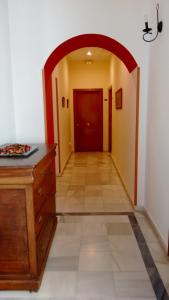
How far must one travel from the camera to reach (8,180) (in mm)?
1614

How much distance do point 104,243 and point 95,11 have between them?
2638 millimetres

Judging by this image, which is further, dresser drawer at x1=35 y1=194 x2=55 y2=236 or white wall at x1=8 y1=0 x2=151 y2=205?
white wall at x1=8 y1=0 x2=151 y2=205

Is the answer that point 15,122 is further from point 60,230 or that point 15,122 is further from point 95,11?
point 95,11

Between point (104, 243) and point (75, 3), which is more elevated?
point (75, 3)

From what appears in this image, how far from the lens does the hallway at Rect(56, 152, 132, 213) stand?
3285 millimetres

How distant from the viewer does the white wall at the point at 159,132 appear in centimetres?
219

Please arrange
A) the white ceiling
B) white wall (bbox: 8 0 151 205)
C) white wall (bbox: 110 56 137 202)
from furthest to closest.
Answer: the white ceiling
white wall (bbox: 110 56 137 202)
white wall (bbox: 8 0 151 205)

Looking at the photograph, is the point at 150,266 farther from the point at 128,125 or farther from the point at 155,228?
the point at 128,125

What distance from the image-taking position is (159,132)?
2398 millimetres

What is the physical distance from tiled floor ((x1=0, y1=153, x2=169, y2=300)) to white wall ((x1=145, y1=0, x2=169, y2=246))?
29 cm

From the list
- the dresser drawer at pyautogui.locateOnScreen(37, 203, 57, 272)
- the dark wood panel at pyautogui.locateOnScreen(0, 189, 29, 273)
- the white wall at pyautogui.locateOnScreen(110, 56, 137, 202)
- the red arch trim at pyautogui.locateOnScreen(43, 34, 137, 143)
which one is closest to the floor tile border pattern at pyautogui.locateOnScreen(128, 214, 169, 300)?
the white wall at pyautogui.locateOnScreen(110, 56, 137, 202)

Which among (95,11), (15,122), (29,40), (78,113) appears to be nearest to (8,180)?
(15,122)

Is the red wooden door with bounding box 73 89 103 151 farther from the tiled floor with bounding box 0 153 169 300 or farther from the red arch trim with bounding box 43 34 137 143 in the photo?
the red arch trim with bounding box 43 34 137 143

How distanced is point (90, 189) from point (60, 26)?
8.25 ft
